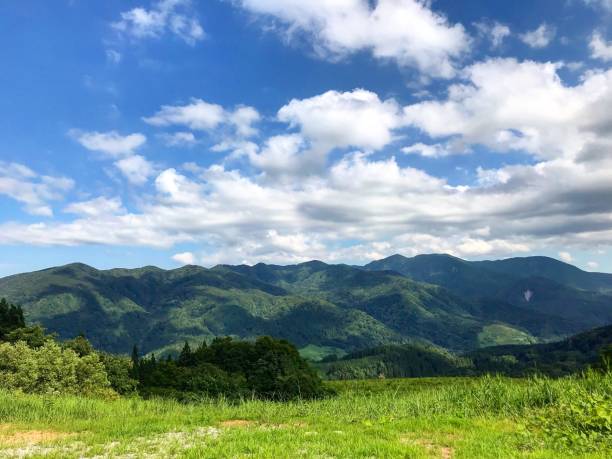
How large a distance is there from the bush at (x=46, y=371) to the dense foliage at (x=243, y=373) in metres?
12.3

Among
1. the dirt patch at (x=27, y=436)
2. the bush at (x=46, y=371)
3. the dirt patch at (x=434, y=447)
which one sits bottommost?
the bush at (x=46, y=371)

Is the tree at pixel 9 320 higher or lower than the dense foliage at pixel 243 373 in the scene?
higher

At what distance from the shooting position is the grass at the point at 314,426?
12.1m

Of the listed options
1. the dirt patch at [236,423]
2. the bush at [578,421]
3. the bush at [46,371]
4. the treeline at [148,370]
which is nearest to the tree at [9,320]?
the treeline at [148,370]

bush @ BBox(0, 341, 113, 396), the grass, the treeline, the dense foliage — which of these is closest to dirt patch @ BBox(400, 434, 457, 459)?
the grass

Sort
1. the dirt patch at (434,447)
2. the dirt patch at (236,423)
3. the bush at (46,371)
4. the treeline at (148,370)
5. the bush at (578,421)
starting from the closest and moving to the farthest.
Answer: the dirt patch at (434,447), the bush at (578,421), the dirt patch at (236,423), the bush at (46,371), the treeline at (148,370)

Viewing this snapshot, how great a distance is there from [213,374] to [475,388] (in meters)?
70.6

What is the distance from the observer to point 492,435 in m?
13.5

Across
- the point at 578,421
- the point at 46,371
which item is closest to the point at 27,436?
the point at 578,421

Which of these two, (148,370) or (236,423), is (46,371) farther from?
(148,370)

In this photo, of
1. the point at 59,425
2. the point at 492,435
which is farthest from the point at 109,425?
the point at 492,435

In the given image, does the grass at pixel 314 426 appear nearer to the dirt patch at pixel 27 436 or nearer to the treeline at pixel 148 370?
the dirt patch at pixel 27 436

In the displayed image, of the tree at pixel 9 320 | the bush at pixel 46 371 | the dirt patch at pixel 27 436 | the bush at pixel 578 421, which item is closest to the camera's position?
the bush at pixel 578 421

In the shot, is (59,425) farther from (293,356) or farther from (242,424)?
(293,356)
